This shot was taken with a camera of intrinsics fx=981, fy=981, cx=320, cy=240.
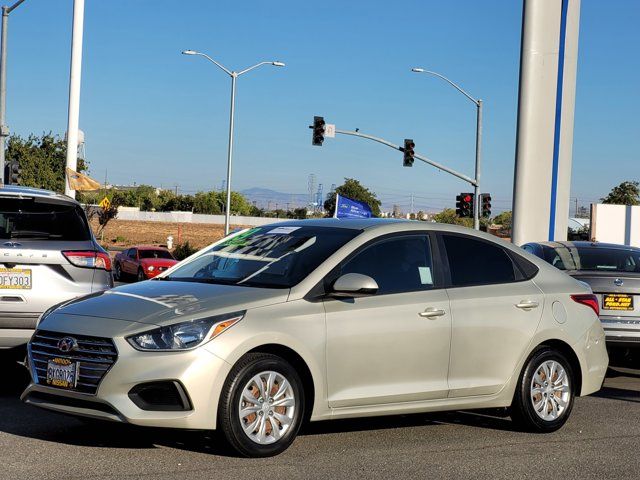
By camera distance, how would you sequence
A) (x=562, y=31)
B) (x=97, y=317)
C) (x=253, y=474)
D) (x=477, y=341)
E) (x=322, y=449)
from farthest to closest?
1. (x=562, y=31)
2. (x=477, y=341)
3. (x=322, y=449)
4. (x=97, y=317)
5. (x=253, y=474)

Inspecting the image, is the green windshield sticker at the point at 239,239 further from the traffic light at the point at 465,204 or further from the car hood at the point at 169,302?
the traffic light at the point at 465,204

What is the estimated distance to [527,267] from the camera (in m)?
8.38

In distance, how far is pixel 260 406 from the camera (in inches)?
259

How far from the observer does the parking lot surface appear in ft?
20.6

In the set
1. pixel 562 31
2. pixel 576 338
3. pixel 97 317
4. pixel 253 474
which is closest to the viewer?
pixel 253 474

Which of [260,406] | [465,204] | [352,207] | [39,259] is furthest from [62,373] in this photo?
[465,204]

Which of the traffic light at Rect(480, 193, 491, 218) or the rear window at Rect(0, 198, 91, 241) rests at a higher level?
the traffic light at Rect(480, 193, 491, 218)

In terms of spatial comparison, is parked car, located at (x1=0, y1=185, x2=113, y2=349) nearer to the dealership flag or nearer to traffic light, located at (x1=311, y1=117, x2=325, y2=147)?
the dealership flag

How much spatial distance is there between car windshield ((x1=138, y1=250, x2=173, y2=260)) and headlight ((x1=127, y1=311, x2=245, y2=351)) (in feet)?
99.2

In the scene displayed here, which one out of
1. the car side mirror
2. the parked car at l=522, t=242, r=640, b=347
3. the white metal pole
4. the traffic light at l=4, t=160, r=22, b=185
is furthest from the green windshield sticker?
the traffic light at l=4, t=160, r=22, b=185

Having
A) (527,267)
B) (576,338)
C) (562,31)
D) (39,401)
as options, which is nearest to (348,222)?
(527,267)

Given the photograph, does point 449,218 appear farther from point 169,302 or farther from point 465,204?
point 169,302

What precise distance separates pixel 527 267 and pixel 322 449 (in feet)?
8.30

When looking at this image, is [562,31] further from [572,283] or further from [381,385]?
[381,385]
